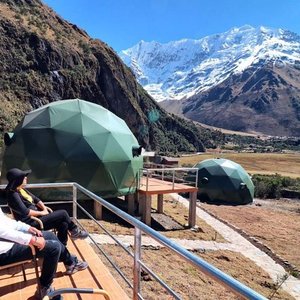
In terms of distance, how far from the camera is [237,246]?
1420 centimetres

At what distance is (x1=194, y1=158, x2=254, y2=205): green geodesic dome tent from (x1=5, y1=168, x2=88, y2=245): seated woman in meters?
20.5

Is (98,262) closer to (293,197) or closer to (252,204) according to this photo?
(252,204)

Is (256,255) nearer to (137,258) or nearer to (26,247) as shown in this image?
(137,258)

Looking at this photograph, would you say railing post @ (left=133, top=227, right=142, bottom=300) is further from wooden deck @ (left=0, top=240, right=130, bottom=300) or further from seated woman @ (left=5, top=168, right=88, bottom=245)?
seated woman @ (left=5, top=168, right=88, bottom=245)

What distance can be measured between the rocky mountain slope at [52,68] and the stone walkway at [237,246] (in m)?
35.6

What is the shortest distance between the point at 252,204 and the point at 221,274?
1008 inches

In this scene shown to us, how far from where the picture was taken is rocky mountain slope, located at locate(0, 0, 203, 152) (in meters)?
55.7

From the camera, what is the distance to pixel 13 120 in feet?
155

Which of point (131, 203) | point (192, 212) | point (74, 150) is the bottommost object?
point (192, 212)

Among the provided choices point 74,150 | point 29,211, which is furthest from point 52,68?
point 29,211

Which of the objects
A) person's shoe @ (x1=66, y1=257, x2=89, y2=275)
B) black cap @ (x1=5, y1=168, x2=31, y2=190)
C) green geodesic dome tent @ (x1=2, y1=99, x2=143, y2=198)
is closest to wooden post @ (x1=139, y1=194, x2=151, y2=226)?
green geodesic dome tent @ (x1=2, y1=99, x2=143, y2=198)

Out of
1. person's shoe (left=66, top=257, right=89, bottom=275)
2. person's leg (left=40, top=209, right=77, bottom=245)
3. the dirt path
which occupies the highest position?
person's leg (left=40, top=209, right=77, bottom=245)

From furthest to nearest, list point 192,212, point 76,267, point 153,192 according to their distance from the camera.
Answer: point 192,212 < point 153,192 < point 76,267

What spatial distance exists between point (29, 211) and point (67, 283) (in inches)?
46.5
